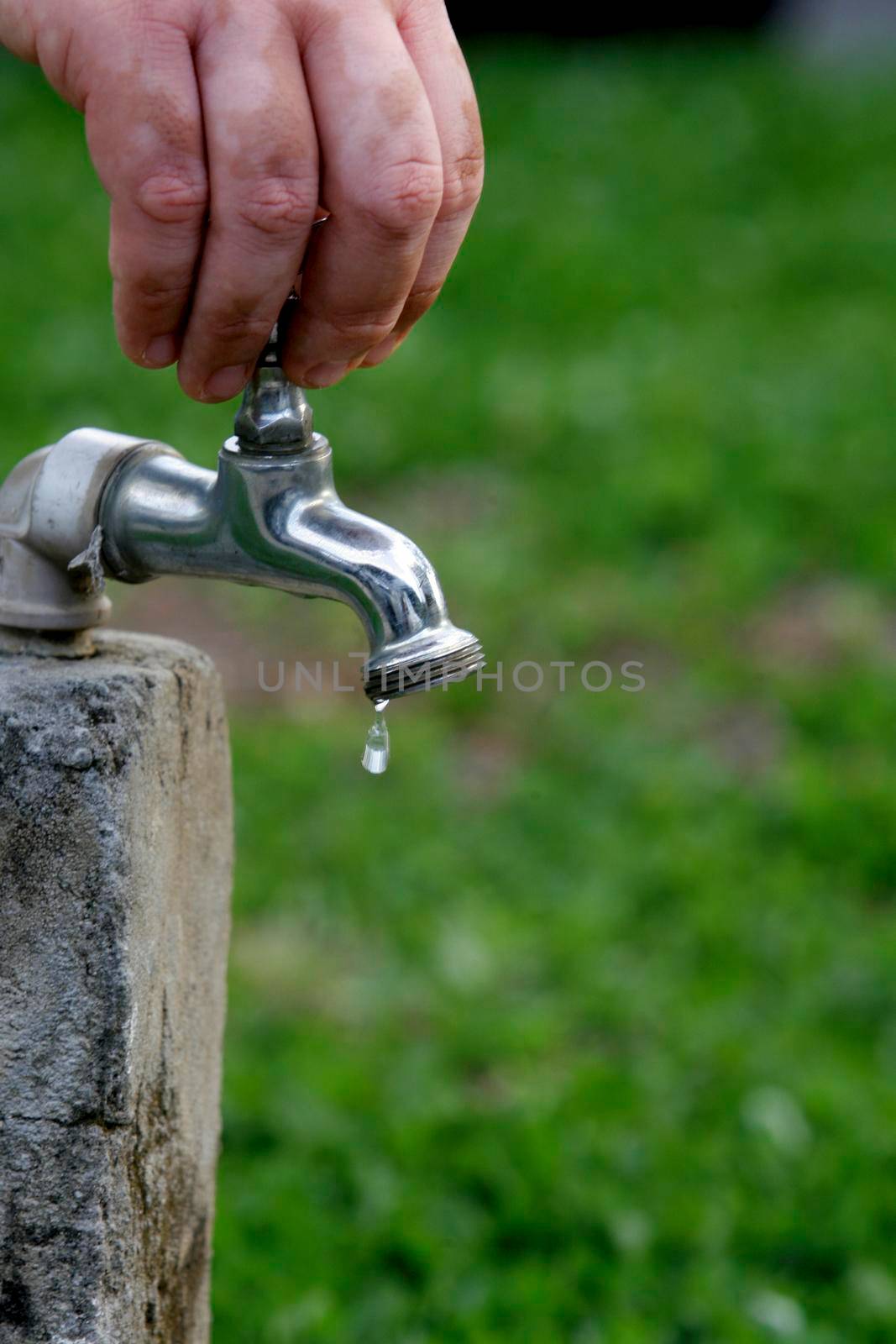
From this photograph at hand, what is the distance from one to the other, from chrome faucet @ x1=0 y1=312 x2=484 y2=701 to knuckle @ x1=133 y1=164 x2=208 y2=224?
0.43ft

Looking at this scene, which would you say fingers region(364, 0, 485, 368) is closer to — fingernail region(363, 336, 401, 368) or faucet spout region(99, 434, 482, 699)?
fingernail region(363, 336, 401, 368)

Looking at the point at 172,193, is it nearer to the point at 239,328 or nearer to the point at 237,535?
the point at 239,328

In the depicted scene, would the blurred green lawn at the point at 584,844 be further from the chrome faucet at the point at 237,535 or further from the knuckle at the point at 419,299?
the knuckle at the point at 419,299

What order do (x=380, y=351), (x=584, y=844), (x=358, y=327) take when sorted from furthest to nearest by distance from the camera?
1. (x=584, y=844)
2. (x=380, y=351)
3. (x=358, y=327)

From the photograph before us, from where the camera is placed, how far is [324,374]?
3.37 ft

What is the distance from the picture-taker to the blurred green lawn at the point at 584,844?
204cm

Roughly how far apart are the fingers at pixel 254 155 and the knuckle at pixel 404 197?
0.04 meters

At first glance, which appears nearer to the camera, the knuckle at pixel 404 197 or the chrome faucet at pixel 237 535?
the knuckle at pixel 404 197

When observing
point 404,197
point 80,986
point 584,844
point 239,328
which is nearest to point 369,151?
point 404,197

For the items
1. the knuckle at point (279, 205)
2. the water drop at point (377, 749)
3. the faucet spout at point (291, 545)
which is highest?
the knuckle at point (279, 205)

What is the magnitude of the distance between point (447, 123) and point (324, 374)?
0.18 meters

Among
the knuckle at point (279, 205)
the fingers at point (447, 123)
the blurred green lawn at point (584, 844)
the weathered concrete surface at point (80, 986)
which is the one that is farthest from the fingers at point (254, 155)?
the blurred green lawn at point (584, 844)

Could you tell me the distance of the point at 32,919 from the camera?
107 centimetres

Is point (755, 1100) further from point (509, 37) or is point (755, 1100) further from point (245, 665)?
point (509, 37)
